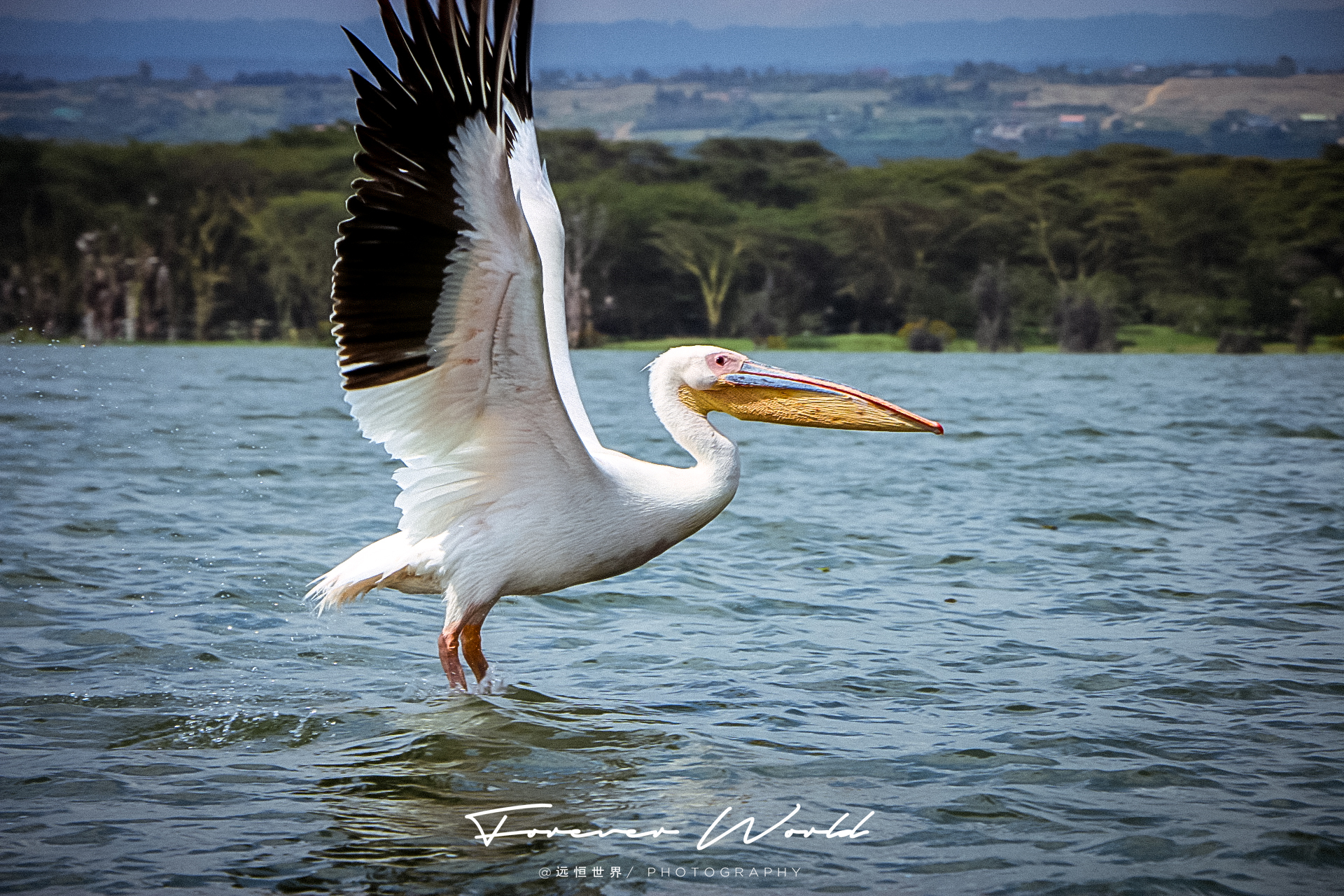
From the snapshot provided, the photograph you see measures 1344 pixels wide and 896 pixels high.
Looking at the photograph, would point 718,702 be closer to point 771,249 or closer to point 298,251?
point 298,251

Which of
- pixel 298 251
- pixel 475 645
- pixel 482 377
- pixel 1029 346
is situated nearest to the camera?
pixel 482 377

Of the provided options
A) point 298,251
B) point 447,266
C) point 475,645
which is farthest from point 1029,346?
point 447,266

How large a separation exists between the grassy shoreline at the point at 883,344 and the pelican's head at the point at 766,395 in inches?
1716

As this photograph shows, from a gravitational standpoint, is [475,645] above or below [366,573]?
below

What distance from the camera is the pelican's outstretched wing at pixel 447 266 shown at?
378cm

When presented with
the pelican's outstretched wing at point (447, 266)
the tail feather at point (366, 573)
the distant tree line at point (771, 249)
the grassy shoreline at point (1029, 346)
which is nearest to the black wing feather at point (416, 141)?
the pelican's outstretched wing at point (447, 266)

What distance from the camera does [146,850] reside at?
3.31 metres

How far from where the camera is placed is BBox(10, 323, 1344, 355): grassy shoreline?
49.7 meters

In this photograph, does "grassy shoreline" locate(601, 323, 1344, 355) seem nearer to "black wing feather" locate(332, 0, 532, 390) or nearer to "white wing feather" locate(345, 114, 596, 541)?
"white wing feather" locate(345, 114, 596, 541)

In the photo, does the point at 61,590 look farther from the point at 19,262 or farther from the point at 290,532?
the point at 19,262

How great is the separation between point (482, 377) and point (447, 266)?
47 centimetres

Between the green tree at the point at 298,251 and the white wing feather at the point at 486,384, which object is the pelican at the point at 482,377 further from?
the green tree at the point at 298,251

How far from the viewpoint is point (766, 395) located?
4.85 metres

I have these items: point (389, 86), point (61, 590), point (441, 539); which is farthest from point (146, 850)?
point (61, 590)
